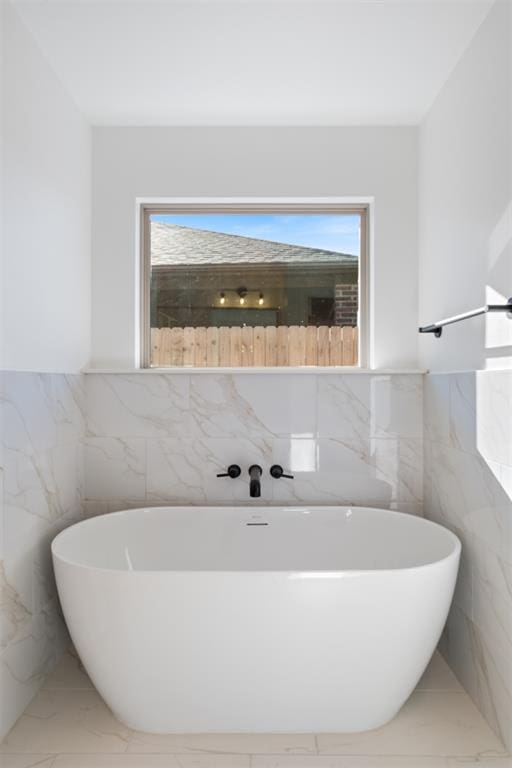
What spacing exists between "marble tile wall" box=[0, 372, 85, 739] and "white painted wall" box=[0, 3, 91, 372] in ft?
0.42

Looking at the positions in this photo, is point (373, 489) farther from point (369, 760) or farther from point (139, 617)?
point (139, 617)

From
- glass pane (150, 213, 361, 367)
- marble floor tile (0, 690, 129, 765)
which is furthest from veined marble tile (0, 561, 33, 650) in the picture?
glass pane (150, 213, 361, 367)

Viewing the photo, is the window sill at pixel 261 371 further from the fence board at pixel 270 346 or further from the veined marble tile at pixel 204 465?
the veined marble tile at pixel 204 465

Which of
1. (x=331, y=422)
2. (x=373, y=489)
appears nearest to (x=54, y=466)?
(x=331, y=422)

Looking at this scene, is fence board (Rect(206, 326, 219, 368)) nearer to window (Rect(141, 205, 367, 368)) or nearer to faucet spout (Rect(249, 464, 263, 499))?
window (Rect(141, 205, 367, 368))

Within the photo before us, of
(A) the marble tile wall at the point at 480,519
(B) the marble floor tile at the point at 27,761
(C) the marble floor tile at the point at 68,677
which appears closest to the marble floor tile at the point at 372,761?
(A) the marble tile wall at the point at 480,519

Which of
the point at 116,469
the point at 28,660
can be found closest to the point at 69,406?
the point at 116,469

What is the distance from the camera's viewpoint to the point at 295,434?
2.62 meters

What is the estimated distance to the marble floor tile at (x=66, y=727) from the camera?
1.75 m

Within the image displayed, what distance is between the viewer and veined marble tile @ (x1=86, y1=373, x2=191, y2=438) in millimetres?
2625

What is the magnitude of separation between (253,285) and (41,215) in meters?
1.15

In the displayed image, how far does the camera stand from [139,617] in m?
1.66

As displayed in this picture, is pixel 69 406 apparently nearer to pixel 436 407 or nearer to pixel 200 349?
pixel 200 349

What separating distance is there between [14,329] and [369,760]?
1897 millimetres
